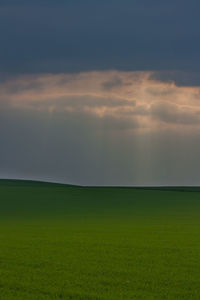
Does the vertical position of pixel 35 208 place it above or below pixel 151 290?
above

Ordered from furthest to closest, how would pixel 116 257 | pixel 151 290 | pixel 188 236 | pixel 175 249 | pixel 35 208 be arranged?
pixel 35 208 → pixel 188 236 → pixel 175 249 → pixel 116 257 → pixel 151 290

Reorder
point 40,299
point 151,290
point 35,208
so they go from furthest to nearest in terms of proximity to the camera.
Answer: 1. point 35,208
2. point 151,290
3. point 40,299

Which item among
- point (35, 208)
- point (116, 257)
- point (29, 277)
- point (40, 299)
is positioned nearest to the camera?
point (40, 299)

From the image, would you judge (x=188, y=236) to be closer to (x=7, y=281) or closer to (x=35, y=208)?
(x=7, y=281)

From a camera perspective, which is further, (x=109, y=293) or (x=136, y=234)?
(x=136, y=234)

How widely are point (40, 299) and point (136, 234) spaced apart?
40.2ft

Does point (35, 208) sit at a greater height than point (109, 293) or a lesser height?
greater

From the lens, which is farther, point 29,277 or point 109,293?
point 29,277

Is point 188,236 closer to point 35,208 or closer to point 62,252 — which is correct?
point 62,252

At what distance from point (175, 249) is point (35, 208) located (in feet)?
94.8

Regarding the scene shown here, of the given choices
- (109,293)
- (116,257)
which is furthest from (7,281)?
(116,257)

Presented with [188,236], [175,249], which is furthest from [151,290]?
[188,236]

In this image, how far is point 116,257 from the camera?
14133 millimetres

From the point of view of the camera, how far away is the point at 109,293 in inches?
387
